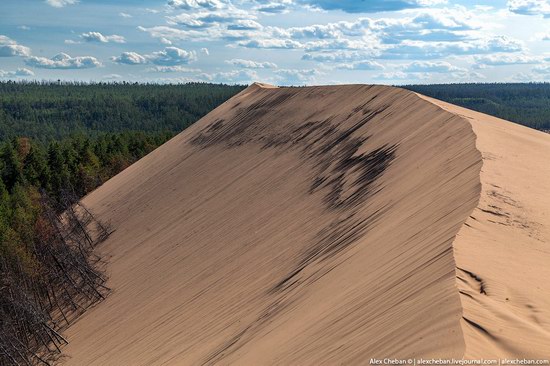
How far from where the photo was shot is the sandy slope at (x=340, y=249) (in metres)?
7.26

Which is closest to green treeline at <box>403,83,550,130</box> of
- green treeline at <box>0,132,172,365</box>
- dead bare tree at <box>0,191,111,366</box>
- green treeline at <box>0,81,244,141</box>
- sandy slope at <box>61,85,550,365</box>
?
green treeline at <box>0,81,244,141</box>

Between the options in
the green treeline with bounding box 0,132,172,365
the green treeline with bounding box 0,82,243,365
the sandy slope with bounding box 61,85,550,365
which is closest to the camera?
the sandy slope with bounding box 61,85,550,365

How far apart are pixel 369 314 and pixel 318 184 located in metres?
11.4

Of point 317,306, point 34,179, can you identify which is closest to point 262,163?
point 317,306

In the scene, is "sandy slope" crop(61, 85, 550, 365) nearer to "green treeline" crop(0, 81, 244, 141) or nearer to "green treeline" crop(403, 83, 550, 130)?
"green treeline" crop(0, 81, 244, 141)

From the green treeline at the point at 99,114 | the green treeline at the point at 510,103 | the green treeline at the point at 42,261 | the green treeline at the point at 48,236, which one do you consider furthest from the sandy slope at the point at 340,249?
the green treeline at the point at 510,103

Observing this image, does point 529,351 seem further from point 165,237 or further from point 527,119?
point 527,119

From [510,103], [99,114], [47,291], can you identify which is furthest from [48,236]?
[510,103]

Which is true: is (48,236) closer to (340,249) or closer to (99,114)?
(340,249)

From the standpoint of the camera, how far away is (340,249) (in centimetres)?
1224

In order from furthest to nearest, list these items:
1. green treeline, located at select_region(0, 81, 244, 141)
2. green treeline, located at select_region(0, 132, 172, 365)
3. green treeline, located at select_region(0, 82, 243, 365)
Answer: green treeline, located at select_region(0, 81, 244, 141) < green treeline, located at select_region(0, 82, 243, 365) < green treeline, located at select_region(0, 132, 172, 365)

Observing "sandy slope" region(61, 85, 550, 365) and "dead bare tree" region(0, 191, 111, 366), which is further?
"dead bare tree" region(0, 191, 111, 366)

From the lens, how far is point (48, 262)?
81.7 feet

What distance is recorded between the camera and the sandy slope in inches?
286
